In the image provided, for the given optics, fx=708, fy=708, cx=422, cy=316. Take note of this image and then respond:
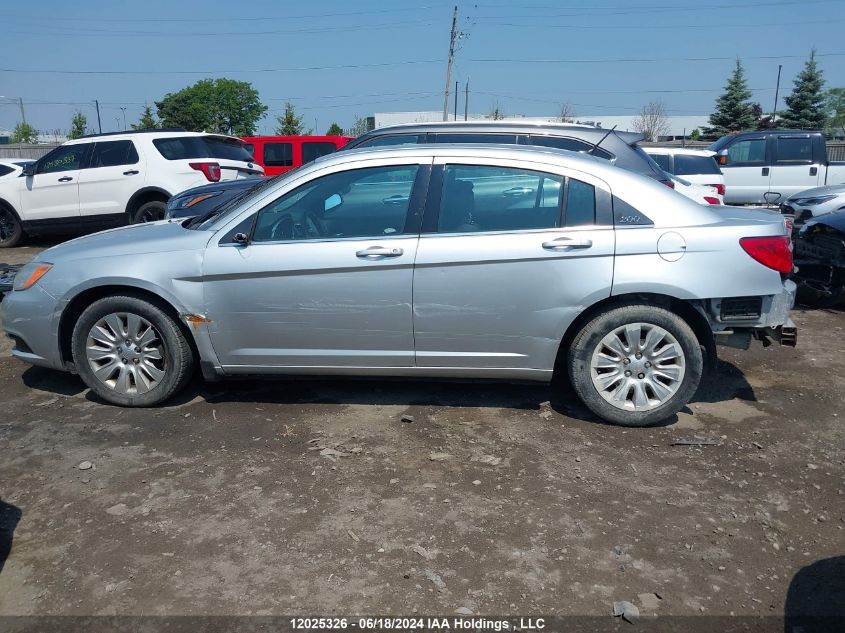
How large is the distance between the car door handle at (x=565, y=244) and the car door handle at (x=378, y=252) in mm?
892

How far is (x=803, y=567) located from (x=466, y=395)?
240 cm

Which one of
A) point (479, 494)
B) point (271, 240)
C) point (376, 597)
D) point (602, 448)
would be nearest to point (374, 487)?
point (479, 494)

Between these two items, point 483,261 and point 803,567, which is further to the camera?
point 483,261

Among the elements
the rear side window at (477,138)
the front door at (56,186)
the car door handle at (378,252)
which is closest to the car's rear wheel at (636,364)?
the car door handle at (378,252)

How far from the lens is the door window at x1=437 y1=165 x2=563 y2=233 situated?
434 centimetres

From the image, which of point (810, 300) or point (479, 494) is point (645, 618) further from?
point (810, 300)

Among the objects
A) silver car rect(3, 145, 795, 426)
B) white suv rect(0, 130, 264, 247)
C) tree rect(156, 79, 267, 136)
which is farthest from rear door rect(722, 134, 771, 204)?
tree rect(156, 79, 267, 136)

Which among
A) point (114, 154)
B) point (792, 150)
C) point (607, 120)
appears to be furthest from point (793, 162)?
point (607, 120)

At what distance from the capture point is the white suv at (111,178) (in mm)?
11211

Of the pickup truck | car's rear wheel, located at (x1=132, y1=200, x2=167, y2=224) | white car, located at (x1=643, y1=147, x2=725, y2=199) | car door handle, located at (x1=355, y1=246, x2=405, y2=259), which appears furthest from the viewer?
the pickup truck

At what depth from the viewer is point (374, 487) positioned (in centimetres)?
376

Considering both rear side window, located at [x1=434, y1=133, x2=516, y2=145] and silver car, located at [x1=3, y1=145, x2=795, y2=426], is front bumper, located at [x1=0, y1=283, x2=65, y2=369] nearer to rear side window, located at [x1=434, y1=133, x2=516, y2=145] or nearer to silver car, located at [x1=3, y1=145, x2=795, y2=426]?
silver car, located at [x1=3, y1=145, x2=795, y2=426]

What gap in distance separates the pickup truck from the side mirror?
12.8m

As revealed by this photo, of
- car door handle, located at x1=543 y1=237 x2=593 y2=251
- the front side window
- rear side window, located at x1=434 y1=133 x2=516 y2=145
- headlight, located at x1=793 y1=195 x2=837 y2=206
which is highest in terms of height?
rear side window, located at x1=434 y1=133 x2=516 y2=145
